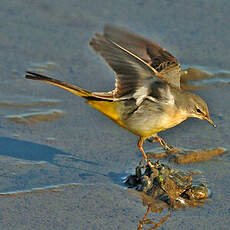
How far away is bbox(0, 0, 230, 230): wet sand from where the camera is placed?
19.2 ft

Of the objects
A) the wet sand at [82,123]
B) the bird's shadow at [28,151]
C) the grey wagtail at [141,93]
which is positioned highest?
the grey wagtail at [141,93]

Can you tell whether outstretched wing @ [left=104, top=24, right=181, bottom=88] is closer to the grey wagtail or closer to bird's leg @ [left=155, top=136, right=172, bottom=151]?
the grey wagtail

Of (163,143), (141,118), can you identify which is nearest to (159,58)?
(141,118)

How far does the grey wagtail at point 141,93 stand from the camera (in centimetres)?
582

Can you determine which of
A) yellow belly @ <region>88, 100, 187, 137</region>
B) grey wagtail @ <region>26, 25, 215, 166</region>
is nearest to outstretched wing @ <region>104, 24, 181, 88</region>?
grey wagtail @ <region>26, 25, 215, 166</region>

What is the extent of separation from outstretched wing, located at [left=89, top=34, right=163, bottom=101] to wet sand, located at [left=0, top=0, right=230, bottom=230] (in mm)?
940

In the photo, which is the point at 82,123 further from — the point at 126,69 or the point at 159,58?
the point at 126,69

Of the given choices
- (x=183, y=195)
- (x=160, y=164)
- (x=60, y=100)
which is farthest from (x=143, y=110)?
(x=60, y=100)

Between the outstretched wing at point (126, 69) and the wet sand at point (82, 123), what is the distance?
0.94 metres

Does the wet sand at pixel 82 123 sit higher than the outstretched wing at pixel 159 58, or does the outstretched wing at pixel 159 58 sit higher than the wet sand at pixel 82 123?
the outstretched wing at pixel 159 58

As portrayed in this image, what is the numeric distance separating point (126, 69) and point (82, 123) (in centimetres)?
182

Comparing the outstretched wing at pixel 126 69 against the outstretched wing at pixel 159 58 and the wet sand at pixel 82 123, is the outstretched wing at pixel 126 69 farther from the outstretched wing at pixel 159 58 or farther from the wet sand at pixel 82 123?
the wet sand at pixel 82 123

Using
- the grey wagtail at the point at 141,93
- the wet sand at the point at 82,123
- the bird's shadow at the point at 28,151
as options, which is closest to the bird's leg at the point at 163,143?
the grey wagtail at the point at 141,93

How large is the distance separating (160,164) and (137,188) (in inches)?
14.9
